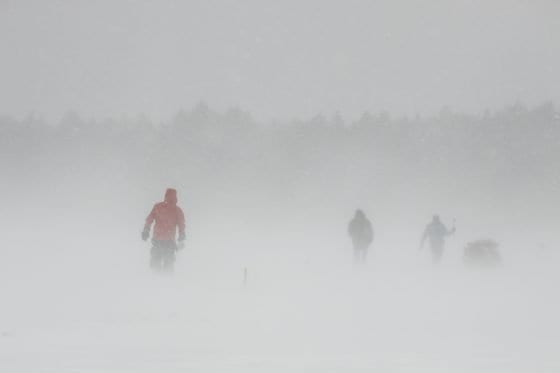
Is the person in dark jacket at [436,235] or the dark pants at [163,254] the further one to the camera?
the person in dark jacket at [436,235]

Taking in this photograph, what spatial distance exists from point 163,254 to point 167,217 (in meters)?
0.81

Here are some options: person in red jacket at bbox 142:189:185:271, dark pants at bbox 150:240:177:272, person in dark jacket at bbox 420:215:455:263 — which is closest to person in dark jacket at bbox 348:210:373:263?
person in dark jacket at bbox 420:215:455:263

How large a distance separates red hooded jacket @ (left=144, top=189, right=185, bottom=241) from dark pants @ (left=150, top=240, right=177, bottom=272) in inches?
6.1

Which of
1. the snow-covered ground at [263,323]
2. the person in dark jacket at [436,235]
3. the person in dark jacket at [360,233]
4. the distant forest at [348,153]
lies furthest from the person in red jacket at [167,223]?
the distant forest at [348,153]

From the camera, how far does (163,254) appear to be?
18.0 m

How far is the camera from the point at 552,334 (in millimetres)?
10273

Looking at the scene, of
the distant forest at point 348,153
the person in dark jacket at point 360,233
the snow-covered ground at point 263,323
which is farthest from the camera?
the distant forest at point 348,153

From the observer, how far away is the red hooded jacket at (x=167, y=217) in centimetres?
1742

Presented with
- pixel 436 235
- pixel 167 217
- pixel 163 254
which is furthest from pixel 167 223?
pixel 436 235

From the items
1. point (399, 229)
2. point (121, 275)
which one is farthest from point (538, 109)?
A: point (121, 275)

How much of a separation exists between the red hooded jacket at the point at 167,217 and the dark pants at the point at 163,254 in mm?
156

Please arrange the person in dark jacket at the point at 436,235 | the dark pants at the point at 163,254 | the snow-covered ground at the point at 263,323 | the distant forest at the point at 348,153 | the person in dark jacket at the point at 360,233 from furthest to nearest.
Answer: the distant forest at the point at 348,153 → the person in dark jacket at the point at 436,235 → the person in dark jacket at the point at 360,233 → the dark pants at the point at 163,254 → the snow-covered ground at the point at 263,323

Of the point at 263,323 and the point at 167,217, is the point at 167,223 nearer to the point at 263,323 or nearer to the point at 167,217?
the point at 167,217

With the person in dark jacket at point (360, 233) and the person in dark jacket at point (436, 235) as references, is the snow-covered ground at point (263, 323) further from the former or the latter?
the person in dark jacket at point (436, 235)
